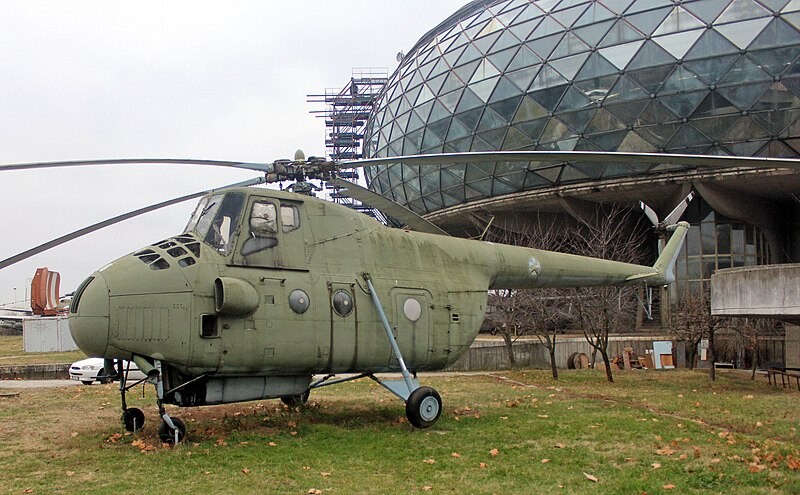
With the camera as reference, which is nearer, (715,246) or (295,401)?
(295,401)

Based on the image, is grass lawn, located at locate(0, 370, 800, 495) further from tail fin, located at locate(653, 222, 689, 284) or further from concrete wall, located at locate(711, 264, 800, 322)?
tail fin, located at locate(653, 222, 689, 284)

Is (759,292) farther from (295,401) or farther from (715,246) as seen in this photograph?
(715,246)

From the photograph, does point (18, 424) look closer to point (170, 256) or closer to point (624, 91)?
point (170, 256)

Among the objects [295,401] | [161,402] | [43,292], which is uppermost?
[43,292]

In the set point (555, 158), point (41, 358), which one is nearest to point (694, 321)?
point (555, 158)

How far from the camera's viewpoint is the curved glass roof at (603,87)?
99.0ft

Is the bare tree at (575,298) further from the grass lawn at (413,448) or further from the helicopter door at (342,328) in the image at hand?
the helicopter door at (342,328)

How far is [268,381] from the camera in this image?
11047 millimetres

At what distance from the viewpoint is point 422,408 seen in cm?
1141

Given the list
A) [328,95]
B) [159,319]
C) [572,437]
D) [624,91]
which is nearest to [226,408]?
[159,319]

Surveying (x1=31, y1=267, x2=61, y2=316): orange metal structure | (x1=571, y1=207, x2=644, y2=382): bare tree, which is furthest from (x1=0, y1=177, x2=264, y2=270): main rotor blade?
(x1=31, y1=267, x2=61, y2=316): orange metal structure

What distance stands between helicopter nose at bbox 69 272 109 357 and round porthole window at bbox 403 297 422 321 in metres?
5.09

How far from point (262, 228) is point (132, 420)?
3.80 metres

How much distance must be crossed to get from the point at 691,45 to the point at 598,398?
21041mm
